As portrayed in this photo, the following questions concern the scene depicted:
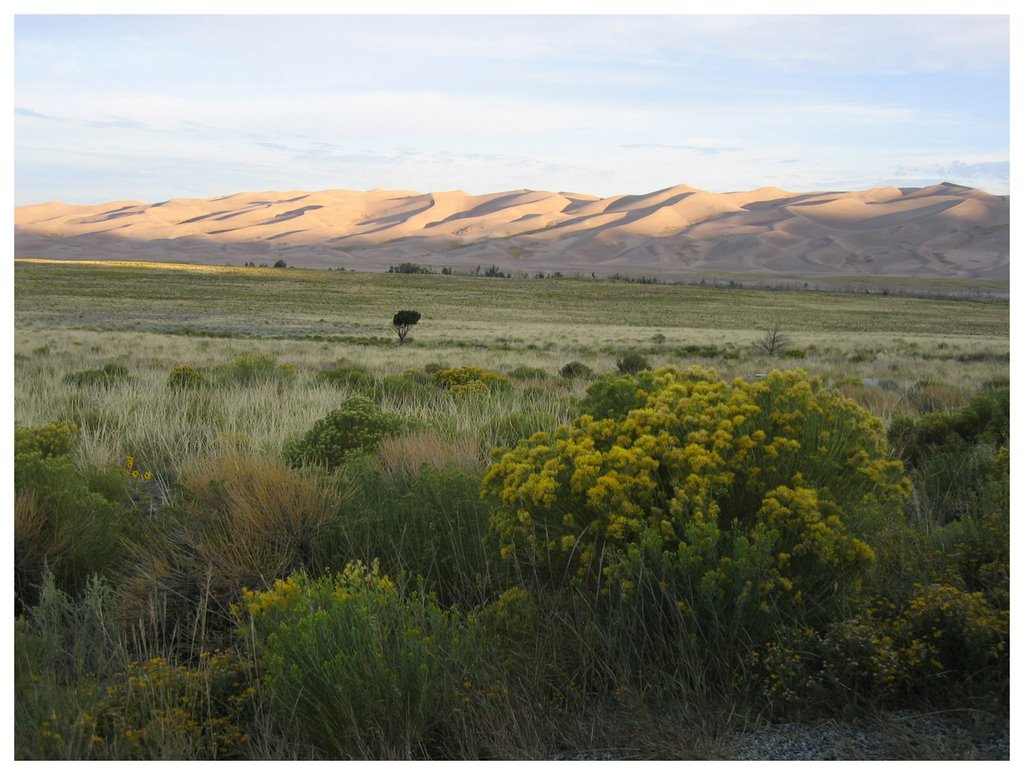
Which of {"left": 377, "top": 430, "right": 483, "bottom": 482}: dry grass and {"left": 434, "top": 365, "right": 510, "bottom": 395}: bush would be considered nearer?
{"left": 377, "top": 430, "right": 483, "bottom": 482}: dry grass

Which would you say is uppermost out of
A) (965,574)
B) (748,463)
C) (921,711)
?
(748,463)

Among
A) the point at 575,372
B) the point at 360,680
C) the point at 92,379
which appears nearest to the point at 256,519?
the point at 360,680

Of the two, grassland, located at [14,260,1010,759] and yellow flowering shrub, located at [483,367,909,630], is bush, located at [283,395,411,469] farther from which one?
yellow flowering shrub, located at [483,367,909,630]

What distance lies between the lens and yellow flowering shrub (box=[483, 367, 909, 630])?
313 centimetres

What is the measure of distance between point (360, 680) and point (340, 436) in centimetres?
336

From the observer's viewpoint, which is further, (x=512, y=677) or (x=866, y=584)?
(x=866, y=584)

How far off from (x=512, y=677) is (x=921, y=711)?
1.36 metres

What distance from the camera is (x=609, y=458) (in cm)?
341

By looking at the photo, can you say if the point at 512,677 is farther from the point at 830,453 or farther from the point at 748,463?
the point at 830,453

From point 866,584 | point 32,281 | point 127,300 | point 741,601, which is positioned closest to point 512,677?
point 741,601

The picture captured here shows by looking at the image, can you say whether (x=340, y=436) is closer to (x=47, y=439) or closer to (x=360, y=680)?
(x=47, y=439)

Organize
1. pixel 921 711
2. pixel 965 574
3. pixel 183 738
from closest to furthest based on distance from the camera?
pixel 183 738, pixel 921 711, pixel 965 574

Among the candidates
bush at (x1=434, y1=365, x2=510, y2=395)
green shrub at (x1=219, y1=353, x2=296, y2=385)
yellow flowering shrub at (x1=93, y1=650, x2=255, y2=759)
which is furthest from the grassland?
green shrub at (x1=219, y1=353, x2=296, y2=385)

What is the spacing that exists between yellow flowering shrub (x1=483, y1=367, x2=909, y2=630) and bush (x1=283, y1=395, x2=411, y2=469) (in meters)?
2.20
